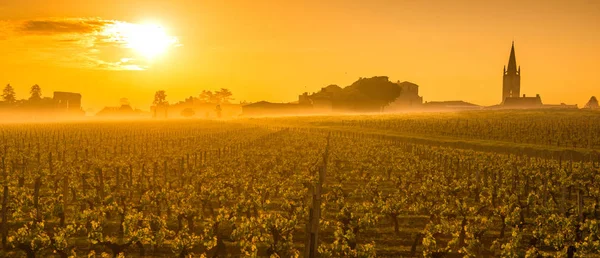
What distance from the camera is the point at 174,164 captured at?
30.0 m

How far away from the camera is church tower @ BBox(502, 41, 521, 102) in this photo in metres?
181

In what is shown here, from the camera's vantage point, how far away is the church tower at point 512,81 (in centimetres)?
18112

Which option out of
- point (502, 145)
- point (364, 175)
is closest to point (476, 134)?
point (502, 145)

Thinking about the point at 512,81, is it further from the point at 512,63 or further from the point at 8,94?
the point at 8,94

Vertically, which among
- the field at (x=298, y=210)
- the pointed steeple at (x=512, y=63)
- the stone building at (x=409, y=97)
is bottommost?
the field at (x=298, y=210)

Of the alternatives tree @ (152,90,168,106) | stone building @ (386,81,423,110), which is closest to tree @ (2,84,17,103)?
tree @ (152,90,168,106)

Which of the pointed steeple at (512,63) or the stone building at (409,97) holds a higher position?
the pointed steeple at (512,63)

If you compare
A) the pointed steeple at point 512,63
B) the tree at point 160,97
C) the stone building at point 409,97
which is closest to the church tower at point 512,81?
the pointed steeple at point 512,63

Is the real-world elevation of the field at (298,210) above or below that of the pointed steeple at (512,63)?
below

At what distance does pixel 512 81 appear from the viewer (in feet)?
598

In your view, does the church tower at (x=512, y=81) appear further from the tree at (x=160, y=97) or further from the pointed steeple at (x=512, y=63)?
the tree at (x=160, y=97)

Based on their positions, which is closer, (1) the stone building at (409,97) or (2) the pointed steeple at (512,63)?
(2) the pointed steeple at (512,63)

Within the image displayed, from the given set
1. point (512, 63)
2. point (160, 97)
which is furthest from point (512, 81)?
point (160, 97)

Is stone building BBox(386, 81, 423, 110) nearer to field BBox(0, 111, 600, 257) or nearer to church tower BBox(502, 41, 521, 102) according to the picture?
church tower BBox(502, 41, 521, 102)
